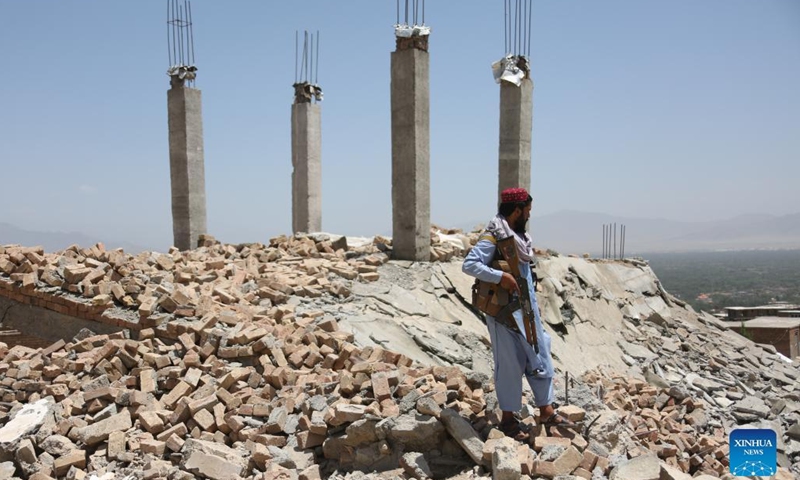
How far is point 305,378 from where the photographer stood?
17.9 ft

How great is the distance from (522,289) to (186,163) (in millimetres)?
9648

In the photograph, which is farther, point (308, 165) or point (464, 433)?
point (308, 165)

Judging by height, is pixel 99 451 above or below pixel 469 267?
below

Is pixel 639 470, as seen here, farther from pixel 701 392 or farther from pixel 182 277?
pixel 182 277

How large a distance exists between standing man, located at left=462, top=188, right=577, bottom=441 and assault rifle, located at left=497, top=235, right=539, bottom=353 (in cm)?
2

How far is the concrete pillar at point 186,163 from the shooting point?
1227 cm

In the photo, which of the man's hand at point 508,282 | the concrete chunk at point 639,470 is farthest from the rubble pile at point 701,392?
the man's hand at point 508,282

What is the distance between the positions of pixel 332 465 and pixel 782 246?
754 feet

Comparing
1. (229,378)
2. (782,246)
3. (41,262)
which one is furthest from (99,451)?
(782,246)

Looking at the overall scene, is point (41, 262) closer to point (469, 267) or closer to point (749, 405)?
point (469, 267)

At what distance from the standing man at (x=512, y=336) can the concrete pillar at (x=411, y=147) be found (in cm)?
571

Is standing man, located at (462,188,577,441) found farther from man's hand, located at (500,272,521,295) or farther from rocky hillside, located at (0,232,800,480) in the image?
rocky hillside, located at (0,232,800,480)

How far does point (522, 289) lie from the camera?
424 centimetres

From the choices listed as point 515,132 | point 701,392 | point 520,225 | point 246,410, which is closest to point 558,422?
point 520,225
